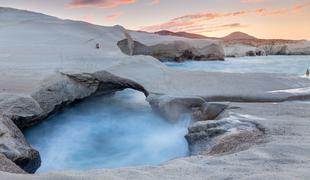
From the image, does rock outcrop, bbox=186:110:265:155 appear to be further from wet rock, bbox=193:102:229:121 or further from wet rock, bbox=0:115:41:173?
wet rock, bbox=0:115:41:173

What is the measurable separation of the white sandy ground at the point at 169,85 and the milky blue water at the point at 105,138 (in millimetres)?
778

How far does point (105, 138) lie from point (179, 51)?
53.9 feet

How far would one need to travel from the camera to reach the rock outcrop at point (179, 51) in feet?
71.7

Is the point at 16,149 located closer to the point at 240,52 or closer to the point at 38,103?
the point at 38,103

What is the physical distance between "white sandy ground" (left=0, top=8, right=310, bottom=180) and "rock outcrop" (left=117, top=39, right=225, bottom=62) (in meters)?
3.46

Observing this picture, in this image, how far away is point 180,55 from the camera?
2330cm

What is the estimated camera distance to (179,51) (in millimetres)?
23188

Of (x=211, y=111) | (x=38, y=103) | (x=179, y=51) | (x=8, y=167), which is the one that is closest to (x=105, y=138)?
(x=38, y=103)

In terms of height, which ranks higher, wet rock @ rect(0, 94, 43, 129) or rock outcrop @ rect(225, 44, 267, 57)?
wet rock @ rect(0, 94, 43, 129)

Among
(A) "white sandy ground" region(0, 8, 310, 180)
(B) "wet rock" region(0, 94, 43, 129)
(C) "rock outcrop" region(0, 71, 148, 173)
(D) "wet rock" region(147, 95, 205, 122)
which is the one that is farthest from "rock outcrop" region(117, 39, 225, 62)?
(B) "wet rock" region(0, 94, 43, 129)

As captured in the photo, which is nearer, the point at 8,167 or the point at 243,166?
the point at 243,166

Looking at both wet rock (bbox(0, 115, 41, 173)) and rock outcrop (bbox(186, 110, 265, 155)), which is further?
wet rock (bbox(0, 115, 41, 173))

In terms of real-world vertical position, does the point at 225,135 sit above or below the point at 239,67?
above

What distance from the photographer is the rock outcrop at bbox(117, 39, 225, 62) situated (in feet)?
71.7
